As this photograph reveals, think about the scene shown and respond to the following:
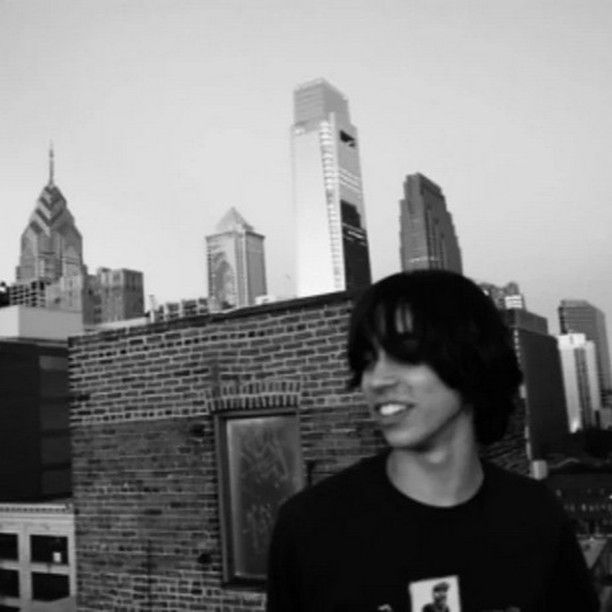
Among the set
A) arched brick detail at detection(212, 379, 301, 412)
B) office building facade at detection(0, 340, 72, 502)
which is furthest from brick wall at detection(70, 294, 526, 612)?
office building facade at detection(0, 340, 72, 502)

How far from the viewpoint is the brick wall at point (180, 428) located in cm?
710

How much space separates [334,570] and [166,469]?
6629mm

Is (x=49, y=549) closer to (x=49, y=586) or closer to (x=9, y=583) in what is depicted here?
(x=49, y=586)

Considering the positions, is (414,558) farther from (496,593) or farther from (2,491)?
(2,491)

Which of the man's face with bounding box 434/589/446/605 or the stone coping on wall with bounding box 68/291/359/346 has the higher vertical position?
the stone coping on wall with bounding box 68/291/359/346

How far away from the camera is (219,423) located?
766 centimetres

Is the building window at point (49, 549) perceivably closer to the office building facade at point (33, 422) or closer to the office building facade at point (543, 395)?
the office building facade at point (33, 422)

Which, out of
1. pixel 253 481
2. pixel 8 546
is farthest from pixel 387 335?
pixel 8 546

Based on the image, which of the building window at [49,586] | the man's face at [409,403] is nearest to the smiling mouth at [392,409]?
the man's face at [409,403]

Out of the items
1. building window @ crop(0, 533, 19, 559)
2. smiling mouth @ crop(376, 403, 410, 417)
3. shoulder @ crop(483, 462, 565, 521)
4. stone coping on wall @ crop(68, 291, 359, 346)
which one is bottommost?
building window @ crop(0, 533, 19, 559)

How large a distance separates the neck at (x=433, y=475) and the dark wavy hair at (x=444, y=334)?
17 centimetres

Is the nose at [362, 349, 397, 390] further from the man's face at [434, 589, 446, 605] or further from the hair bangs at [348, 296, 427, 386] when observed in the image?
the man's face at [434, 589, 446, 605]

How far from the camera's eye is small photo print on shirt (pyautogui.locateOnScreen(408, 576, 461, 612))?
4.91 feet

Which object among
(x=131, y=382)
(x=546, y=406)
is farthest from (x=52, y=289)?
(x=131, y=382)
